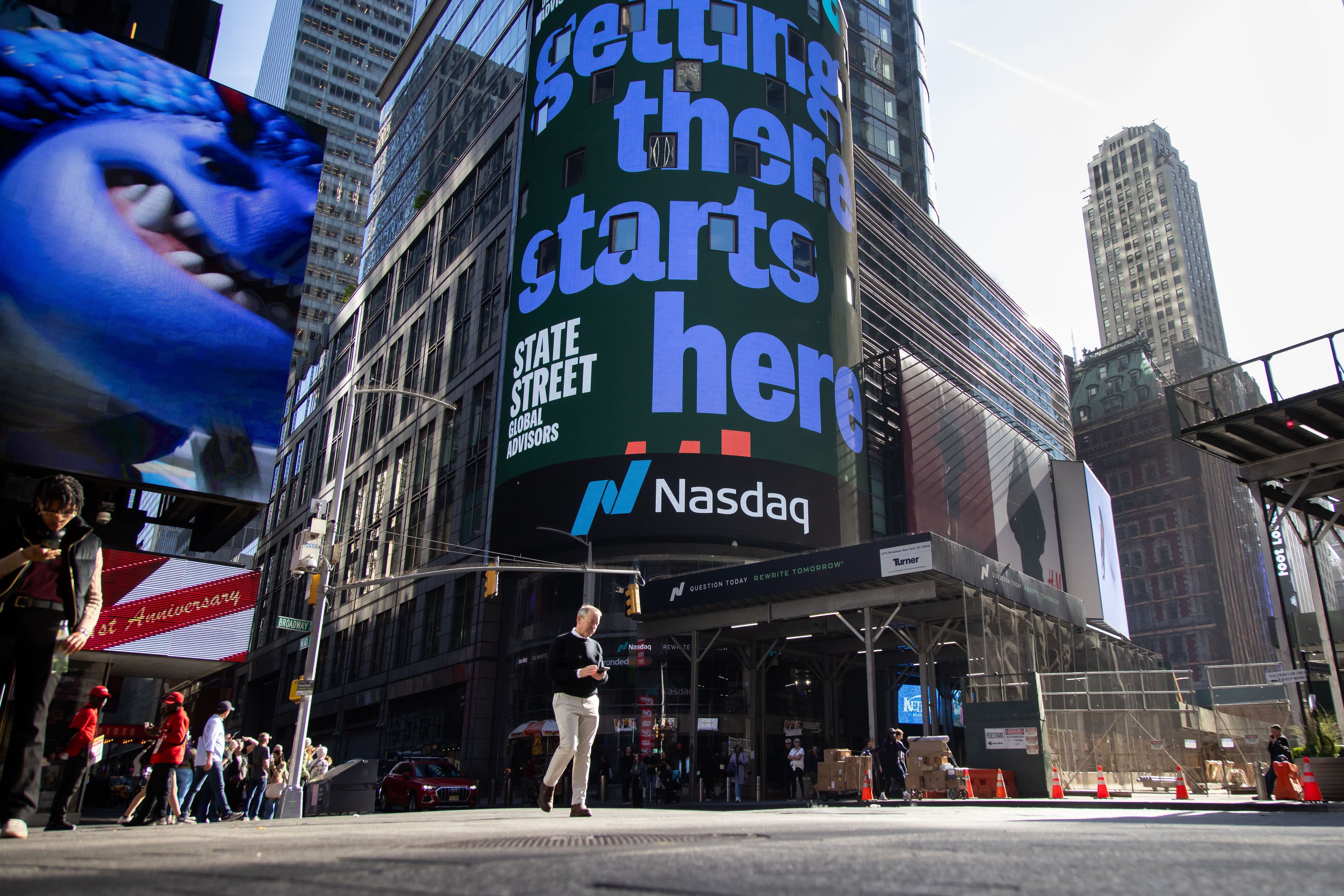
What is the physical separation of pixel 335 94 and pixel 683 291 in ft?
456

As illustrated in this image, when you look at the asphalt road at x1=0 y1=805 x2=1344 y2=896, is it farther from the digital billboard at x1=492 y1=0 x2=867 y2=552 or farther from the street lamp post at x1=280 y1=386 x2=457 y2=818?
the digital billboard at x1=492 y1=0 x2=867 y2=552

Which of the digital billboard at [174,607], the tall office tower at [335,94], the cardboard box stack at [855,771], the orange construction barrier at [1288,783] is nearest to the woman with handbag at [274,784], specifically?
the digital billboard at [174,607]

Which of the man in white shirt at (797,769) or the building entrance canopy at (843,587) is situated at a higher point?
the building entrance canopy at (843,587)

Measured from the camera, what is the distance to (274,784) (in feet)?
69.7

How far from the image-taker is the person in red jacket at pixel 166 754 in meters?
12.3

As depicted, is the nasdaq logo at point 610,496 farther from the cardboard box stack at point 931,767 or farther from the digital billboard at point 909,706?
the cardboard box stack at point 931,767

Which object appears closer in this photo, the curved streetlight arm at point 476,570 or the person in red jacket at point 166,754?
the person in red jacket at point 166,754

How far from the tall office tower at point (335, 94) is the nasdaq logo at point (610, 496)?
10690 cm

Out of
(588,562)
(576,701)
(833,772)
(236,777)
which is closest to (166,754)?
(576,701)

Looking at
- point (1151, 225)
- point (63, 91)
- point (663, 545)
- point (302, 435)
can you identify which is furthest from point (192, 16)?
point (1151, 225)

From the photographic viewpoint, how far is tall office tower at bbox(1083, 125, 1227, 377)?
145000mm

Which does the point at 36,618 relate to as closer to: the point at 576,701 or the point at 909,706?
the point at 576,701

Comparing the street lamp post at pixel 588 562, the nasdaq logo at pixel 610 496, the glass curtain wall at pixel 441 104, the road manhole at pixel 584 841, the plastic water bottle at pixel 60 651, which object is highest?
the glass curtain wall at pixel 441 104

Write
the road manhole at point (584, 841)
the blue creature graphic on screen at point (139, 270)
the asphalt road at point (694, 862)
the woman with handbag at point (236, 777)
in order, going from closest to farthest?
the asphalt road at point (694, 862)
the road manhole at point (584, 841)
the woman with handbag at point (236, 777)
the blue creature graphic on screen at point (139, 270)
